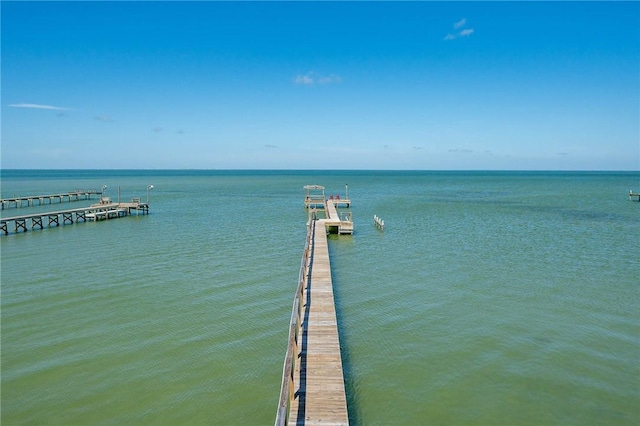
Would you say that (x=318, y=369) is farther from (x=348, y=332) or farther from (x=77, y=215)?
(x=77, y=215)

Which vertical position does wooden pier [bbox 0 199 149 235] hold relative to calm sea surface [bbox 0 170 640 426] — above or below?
above

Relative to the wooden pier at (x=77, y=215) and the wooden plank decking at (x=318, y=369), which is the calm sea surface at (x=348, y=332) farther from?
the wooden pier at (x=77, y=215)

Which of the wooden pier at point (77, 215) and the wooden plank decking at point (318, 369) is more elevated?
the wooden pier at point (77, 215)

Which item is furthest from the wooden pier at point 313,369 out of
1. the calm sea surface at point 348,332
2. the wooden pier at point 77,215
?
the wooden pier at point 77,215

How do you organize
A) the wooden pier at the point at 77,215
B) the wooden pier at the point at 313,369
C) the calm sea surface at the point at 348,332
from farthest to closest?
1. the wooden pier at the point at 77,215
2. the calm sea surface at the point at 348,332
3. the wooden pier at the point at 313,369

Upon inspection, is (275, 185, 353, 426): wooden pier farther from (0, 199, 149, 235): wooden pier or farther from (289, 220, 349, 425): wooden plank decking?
(0, 199, 149, 235): wooden pier

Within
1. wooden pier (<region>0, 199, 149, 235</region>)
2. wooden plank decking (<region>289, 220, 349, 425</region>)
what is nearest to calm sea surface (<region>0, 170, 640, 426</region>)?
wooden plank decking (<region>289, 220, 349, 425</region>)

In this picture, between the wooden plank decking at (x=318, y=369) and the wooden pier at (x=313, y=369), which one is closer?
the wooden pier at (x=313, y=369)

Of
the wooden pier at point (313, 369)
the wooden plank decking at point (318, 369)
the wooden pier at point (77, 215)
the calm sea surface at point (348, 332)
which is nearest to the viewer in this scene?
the wooden pier at point (313, 369)
